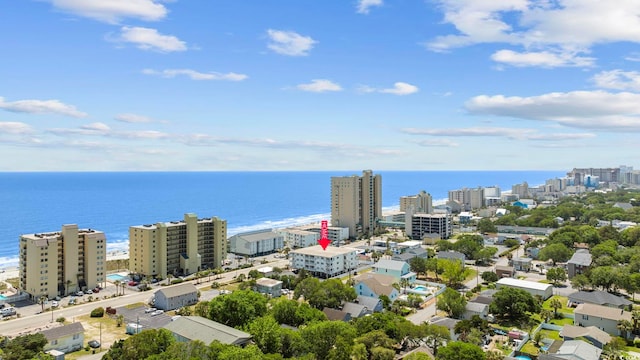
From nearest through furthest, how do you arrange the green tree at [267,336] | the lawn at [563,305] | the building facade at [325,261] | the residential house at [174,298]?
1. the green tree at [267,336]
2. the lawn at [563,305]
3. the residential house at [174,298]
4. the building facade at [325,261]

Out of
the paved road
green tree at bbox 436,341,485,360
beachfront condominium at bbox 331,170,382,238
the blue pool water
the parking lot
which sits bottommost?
the paved road

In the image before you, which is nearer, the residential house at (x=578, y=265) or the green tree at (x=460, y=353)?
the green tree at (x=460, y=353)

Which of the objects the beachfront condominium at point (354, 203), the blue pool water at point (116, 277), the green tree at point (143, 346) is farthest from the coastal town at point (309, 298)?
the beachfront condominium at point (354, 203)

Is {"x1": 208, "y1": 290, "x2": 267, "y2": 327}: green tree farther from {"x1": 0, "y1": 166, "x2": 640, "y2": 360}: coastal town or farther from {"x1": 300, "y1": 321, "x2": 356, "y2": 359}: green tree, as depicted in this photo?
{"x1": 300, "y1": 321, "x2": 356, "y2": 359}: green tree

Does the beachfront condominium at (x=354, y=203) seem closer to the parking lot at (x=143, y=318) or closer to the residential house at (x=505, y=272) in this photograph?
the residential house at (x=505, y=272)

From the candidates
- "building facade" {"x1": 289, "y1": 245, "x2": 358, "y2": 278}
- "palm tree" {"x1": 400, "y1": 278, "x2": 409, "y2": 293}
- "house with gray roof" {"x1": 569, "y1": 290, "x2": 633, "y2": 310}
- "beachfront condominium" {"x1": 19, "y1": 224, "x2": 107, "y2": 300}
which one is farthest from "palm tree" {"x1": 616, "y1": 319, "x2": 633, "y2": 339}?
"beachfront condominium" {"x1": 19, "y1": 224, "x2": 107, "y2": 300}

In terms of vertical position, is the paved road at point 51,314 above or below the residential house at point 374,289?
below
